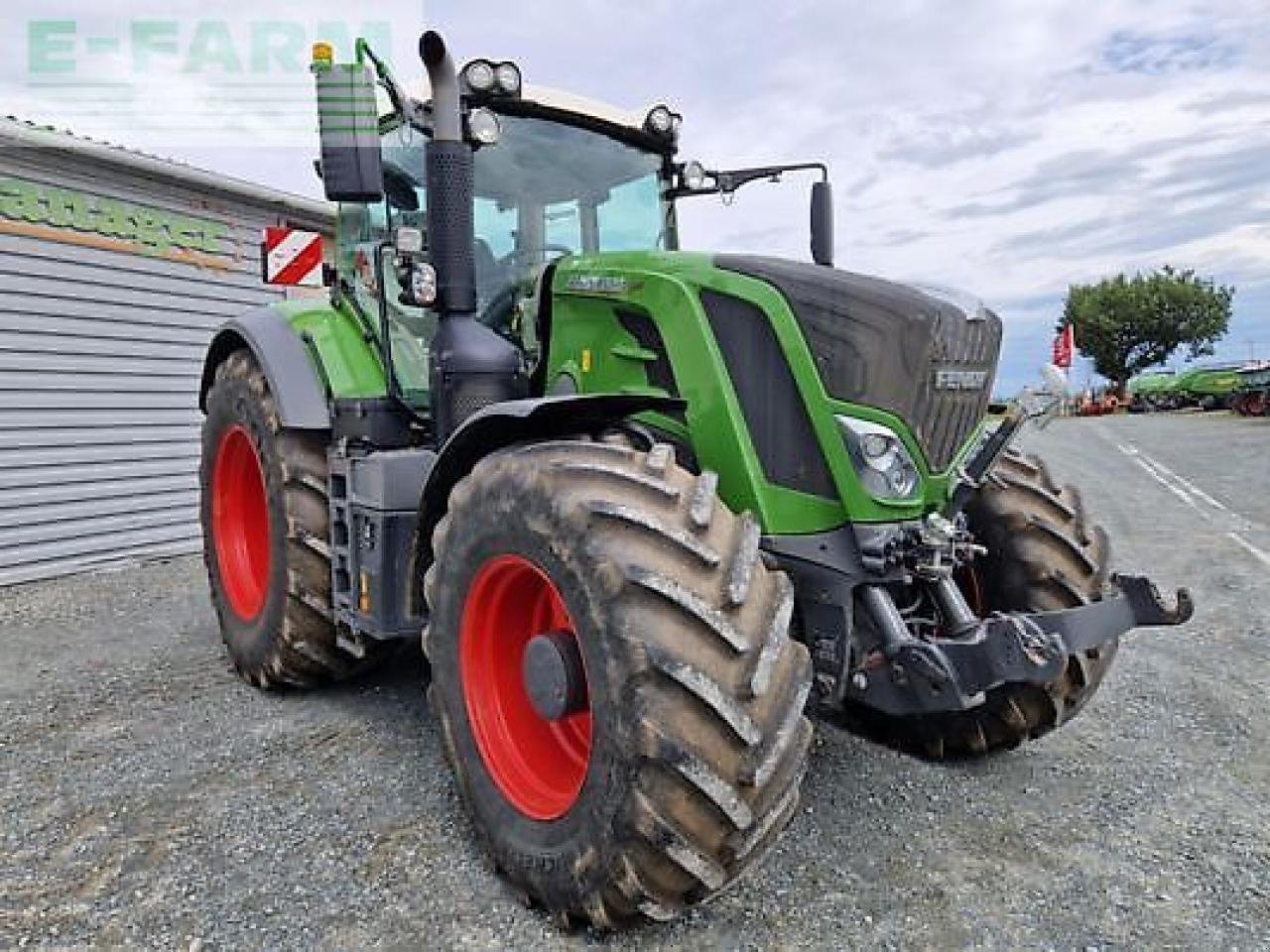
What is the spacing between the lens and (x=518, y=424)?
2834mm

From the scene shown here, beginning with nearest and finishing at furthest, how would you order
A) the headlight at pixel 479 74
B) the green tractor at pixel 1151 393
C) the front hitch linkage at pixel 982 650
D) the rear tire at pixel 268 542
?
the front hitch linkage at pixel 982 650, the headlight at pixel 479 74, the rear tire at pixel 268 542, the green tractor at pixel 1151 393

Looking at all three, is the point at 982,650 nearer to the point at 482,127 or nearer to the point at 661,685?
the point at 661,685

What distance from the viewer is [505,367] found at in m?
3.39

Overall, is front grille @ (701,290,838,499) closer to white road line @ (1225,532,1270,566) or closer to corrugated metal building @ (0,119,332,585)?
corrugated metal building @ (0,119,332,585)

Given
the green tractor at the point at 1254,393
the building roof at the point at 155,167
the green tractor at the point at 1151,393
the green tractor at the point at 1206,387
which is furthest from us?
the green tractor at the point at 1151,393

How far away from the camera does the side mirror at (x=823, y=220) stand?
4051 mm

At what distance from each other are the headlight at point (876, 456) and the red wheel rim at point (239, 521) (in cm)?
298

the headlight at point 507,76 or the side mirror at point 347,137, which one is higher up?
the headlight at point 507,76

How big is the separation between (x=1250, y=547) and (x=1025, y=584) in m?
5.93

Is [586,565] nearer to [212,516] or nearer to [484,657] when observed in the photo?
[484,657]

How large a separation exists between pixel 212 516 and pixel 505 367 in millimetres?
2139

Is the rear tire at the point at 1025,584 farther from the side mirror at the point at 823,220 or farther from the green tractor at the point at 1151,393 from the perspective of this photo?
the green tractor at the point at 1151,393

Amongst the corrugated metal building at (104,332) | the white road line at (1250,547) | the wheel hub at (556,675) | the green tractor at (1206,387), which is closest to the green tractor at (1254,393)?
the green tractor at (1206,387)

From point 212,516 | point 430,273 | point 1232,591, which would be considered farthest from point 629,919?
point 1232,591
